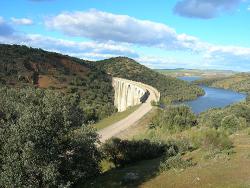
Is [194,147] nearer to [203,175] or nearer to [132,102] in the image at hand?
[203,175]

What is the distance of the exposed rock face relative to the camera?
108 metres

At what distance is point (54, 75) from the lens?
128 metres

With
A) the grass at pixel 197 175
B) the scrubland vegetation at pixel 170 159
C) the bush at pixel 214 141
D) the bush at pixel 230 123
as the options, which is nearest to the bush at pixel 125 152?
the scrubland vegetation at pixel 170 159

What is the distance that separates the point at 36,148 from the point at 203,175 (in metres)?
11.2

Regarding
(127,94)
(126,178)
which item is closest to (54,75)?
(127,94)

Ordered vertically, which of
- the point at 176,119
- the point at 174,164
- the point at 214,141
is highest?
the point at 214,141

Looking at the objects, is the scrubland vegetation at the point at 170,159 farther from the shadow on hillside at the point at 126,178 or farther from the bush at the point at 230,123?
the bush at the point at 230,123

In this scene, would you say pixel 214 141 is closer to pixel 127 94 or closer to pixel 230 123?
pixel 230 123

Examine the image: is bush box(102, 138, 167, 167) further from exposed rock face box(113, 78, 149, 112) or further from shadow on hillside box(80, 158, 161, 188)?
exposed rock face box(113, 78, 149, 112)

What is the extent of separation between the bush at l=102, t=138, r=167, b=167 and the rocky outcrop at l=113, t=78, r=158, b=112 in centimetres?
6431

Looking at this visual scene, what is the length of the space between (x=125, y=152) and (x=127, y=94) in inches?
3270

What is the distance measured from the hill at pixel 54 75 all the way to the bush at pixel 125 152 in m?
56.5

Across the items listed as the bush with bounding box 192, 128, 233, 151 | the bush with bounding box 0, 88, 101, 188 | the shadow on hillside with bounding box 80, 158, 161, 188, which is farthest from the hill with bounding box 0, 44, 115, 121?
the bush with bounding box 0, 88, 101, 188

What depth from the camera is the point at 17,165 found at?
21078 millimetres
